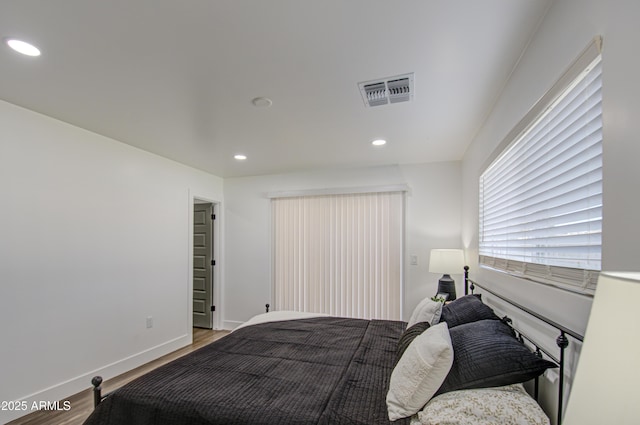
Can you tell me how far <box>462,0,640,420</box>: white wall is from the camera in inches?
34.9

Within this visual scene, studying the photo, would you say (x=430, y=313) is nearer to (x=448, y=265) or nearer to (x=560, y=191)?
(x=560, y=191)

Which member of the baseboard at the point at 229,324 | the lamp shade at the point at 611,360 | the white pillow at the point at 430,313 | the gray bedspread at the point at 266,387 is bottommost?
the baseboard at the point at 229,324

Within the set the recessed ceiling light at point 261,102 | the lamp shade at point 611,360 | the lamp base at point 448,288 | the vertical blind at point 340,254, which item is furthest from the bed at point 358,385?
the vertical blind at point 340,254

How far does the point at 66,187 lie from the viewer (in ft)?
9.49

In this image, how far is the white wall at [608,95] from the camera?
0.89 m

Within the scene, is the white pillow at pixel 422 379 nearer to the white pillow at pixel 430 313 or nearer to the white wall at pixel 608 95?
the white wall at pixel 608 95

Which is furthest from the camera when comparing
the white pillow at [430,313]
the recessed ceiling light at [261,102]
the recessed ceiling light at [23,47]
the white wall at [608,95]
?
the recessed ceiling light at [261,102]

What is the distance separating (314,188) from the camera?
15.5 ft

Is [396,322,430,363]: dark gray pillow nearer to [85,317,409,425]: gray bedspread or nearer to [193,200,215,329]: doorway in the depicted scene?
[85,317,409,425]: gray bedspread

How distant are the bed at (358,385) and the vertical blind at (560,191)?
419mm

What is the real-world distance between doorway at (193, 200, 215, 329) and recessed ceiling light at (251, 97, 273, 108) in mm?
3135

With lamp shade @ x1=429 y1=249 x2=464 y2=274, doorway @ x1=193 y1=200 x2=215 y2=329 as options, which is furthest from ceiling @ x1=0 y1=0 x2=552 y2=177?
doorway @ x1=193 y1=200 x2=215 y2=329

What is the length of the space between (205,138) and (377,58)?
2088 millimetres

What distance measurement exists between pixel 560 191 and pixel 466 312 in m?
1.09
